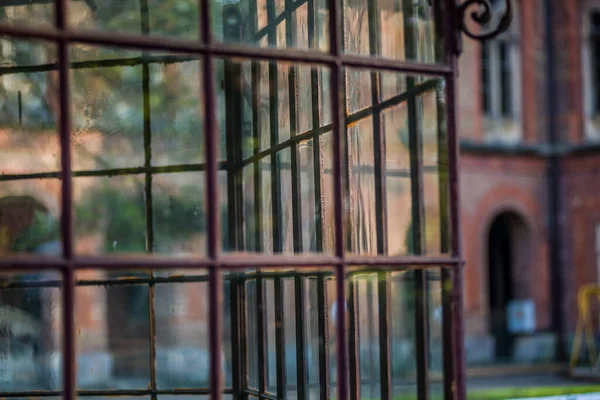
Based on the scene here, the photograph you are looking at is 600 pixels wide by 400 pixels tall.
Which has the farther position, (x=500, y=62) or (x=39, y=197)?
(x=500, y=62)

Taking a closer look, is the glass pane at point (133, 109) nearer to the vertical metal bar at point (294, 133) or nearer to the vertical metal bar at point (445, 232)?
the vertical metal bar at point (294, 133)

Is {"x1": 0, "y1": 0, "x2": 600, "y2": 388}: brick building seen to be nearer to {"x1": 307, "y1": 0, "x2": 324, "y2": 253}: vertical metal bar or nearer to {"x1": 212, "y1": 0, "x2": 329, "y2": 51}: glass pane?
→ {"x1": 212, "y1": 0, "x2": 329, "y2": 51}: glass pane

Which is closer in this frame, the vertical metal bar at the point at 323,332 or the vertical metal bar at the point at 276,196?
the vertical metal bar at the point at 323,332

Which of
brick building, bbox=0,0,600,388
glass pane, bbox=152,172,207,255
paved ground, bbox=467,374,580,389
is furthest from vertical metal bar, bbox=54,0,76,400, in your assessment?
brick building, bbox=0,0,600,388

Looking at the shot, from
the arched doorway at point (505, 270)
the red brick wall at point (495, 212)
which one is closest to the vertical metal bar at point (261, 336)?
the red brick wall at point (495, 212)

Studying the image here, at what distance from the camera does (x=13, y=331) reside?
17.5 feet

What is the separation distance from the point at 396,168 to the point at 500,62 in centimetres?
1168

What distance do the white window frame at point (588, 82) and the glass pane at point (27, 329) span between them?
13.2 m

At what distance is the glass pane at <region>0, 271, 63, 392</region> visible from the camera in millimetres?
4703

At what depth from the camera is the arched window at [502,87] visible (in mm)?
16906

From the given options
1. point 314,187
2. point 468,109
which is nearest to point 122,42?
point 314,187

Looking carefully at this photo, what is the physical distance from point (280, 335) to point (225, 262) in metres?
1.37

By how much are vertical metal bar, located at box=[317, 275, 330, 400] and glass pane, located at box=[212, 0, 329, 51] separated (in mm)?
927

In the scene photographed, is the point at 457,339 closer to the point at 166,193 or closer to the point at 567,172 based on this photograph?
the point at 166,193
